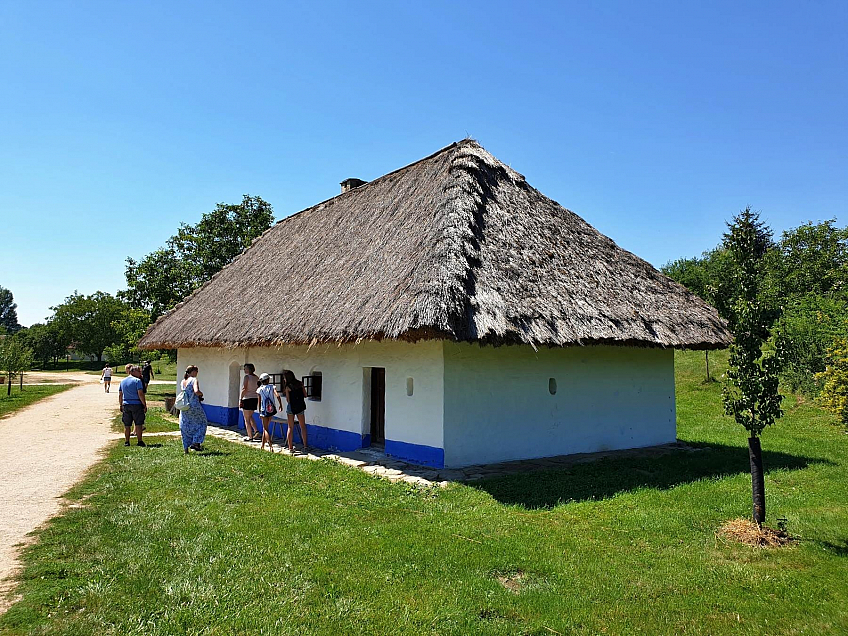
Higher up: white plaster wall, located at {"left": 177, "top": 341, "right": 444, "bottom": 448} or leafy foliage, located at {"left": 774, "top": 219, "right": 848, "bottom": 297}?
leafy foliage, located at {"left": 774, "top": 219, "right": 848, "bottom": 297}

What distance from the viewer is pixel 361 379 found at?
9.81 meters

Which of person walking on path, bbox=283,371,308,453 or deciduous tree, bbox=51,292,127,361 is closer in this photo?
person walking on path, bbox=283,371,308,453

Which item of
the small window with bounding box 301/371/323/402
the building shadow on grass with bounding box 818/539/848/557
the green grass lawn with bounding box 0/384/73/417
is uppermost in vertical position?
the small window with bounding box 301/371/323/402

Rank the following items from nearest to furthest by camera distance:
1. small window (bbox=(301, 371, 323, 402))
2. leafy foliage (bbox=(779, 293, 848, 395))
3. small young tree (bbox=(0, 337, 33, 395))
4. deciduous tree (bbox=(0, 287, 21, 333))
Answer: small window (bbox=(301, 371, 323, 402))
leafy foliage (bbox=(779, 293, 848, 395))
small young tree (bbox=(0, 337, 33, 395))
deciduous tree (bbox=(0, 287, 21, 333))

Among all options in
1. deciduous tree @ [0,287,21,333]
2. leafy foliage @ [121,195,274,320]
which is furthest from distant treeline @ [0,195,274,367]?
deciduous tree @ [0,287,21,333]

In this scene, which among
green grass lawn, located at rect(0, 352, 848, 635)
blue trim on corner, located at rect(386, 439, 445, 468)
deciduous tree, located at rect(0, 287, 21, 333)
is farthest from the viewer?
deciduous tree, located at rect(0, 287, 21, 333)

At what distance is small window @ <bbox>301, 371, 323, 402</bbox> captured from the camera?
1102cm

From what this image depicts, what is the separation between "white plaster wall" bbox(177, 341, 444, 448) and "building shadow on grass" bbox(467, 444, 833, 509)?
156 cm

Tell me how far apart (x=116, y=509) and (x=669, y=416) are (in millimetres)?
9927

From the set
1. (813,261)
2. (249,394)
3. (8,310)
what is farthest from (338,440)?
(8,310)

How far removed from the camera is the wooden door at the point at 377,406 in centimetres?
1034

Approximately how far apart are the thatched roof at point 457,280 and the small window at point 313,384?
1324 mm

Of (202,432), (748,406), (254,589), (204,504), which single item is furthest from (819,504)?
(202,432)

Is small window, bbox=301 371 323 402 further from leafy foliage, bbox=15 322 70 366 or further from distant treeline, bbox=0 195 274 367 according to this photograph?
leafy foliage, bbox=15 322 70 366
